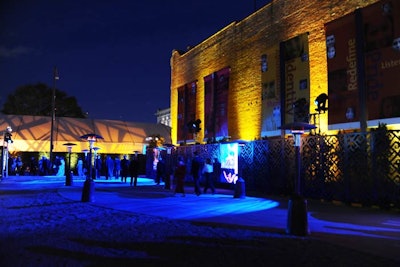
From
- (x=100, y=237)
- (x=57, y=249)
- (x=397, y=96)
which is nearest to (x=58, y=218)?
(x=100, y=237)

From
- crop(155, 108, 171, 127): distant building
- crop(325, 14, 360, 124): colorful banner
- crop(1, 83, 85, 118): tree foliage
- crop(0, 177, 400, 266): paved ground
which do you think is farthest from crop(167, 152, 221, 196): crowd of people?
crop(155, 108, 171, 127): distant building

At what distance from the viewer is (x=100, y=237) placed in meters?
8.23

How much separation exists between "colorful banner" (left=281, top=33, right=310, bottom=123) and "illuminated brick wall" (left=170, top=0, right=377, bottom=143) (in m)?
0.31

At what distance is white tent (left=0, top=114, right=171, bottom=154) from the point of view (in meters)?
37.4

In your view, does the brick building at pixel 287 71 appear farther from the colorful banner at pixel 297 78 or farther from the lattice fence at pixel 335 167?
the lattice fence at pixel 335 167

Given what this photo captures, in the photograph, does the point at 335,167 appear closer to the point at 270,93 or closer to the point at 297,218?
the point at 270,93

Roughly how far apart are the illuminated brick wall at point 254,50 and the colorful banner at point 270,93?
2.30 ft

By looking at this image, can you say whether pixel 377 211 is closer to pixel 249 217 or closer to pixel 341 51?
pixel 249 217

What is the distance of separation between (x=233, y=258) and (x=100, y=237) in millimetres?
3098

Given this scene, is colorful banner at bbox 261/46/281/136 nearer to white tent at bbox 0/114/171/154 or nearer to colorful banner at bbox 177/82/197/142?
colorful banner at bbox 177/82/197/142

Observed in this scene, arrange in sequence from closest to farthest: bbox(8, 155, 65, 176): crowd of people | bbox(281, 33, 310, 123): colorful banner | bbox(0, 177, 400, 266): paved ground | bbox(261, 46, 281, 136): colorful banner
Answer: bbox(0, 177, 400, 266): paved ground
bbox(281, 33, 310, 123): colorful banner
bbox(261, 46, 281, 136): colorful banner
bbox(8, 155, 65, 176): crowd of people

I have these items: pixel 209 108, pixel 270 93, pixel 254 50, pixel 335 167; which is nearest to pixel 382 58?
pixel 335 167

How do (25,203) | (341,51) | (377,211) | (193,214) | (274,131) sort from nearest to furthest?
(193,214), (377,211), (25,203), (341,51), (274,131)

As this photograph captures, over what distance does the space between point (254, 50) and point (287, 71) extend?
4320 millimetres
